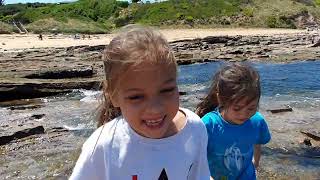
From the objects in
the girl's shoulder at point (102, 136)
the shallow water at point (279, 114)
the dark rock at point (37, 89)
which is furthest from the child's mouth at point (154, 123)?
the dark rock at point (37, 89)

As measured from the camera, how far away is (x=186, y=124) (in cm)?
242

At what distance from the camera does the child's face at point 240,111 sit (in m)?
3.77

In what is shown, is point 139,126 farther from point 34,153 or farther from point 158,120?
point 34,153

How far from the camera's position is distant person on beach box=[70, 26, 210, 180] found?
222cm

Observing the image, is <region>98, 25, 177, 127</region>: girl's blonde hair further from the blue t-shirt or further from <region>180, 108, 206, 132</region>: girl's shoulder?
the blue t-shirt

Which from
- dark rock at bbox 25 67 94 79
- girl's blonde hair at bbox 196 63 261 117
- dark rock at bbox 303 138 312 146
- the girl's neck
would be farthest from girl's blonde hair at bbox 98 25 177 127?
dark rock at bbox 25 67 94 79

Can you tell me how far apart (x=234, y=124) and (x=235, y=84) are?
30 centimetres

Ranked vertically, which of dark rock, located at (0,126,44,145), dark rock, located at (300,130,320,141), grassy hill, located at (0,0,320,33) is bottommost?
grassy hill, located at (0,0,320,33)

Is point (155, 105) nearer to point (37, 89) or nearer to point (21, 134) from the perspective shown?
point (21, 134)

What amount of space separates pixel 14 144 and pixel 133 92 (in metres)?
7.59

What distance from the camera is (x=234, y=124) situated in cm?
385

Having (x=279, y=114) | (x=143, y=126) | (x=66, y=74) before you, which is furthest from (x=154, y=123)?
(x=66, y=74)

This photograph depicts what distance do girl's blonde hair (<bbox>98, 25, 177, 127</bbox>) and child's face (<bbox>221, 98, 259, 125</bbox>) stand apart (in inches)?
62.2

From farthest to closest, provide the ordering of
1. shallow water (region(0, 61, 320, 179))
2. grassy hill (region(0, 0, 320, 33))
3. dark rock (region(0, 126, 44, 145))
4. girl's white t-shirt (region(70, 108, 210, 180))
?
grassy hill (region(0, 0, 320, 33)) → dark rock (region(0, 126, 44, 145)) → shallow water (region(0, 61, 320, 179)) → girl's white t-shirt (region(70, 108, 210, 180))
